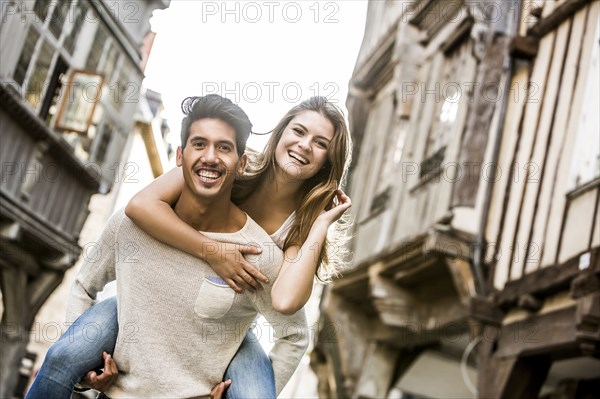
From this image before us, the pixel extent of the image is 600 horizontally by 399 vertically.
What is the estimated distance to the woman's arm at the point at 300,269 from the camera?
8.74 ft

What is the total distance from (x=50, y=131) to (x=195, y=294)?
11.8 m

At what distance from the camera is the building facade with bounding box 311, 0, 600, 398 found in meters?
8.28

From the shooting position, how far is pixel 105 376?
111 inches

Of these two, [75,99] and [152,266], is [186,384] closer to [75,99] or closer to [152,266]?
[152,266]

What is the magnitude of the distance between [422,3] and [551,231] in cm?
593

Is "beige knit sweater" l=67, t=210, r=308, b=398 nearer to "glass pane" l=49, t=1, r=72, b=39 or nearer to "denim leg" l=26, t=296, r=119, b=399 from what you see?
"denim leg" l=26, t=296, r=119, b=399

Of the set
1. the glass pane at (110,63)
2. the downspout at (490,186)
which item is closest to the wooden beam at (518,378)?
Result: the downspout at (490,186)

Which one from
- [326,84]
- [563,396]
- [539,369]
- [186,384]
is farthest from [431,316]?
[186,384]

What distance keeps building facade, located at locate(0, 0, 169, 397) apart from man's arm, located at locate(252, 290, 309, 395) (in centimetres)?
1015

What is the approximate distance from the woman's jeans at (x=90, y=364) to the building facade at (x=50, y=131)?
10.0 metres

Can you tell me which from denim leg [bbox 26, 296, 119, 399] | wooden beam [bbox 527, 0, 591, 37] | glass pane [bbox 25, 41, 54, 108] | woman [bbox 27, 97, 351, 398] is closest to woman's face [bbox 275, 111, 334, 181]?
woman [bbox 27, 97, 351, 398]

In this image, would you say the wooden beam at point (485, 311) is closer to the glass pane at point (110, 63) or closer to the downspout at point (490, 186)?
the downspout at point (490, 186)

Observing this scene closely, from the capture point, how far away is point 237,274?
276 cm

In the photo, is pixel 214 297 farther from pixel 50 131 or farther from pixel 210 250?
pixel 50 131
